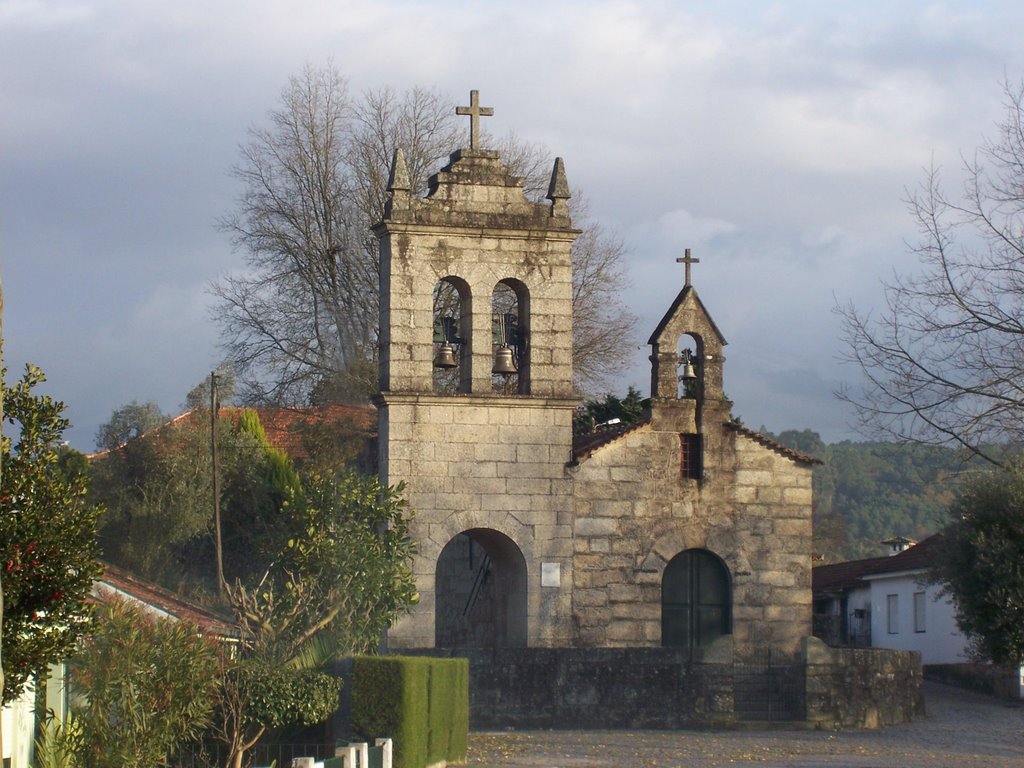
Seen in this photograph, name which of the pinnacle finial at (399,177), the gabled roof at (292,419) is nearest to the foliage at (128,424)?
the gabled roof at (292,419)

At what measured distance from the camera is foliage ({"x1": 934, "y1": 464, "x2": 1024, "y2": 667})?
19594 millimetres

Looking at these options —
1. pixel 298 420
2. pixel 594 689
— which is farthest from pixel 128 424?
pixel 594 689

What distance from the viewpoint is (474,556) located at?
31453 millimetres

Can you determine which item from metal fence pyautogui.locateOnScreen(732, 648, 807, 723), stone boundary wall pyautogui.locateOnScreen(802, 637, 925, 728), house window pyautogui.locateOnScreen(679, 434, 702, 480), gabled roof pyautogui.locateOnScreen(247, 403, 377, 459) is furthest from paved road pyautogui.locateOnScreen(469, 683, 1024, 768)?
gabled roof pyautogui.locateOnScreen(247, 403, 377, 459)

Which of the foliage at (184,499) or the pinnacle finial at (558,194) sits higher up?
the pinnacle finial at (558,194)

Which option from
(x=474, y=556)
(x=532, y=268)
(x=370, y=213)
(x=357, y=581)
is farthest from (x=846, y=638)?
(x=357, y=581)

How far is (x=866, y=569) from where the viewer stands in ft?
133

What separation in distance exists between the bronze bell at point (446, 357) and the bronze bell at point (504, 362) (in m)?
0.69

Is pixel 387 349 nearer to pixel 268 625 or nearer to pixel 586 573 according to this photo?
pixel 586 573

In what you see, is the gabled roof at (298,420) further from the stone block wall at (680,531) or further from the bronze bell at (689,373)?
the stone block wall at (680,531)

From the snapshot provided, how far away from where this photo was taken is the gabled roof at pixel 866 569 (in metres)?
37.0

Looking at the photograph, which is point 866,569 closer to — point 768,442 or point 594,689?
point 768,442

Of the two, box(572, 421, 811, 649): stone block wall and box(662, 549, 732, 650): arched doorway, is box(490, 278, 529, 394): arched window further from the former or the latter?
box(662, 549, 732, 650): arched doorway

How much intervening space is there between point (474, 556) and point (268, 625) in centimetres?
1337
